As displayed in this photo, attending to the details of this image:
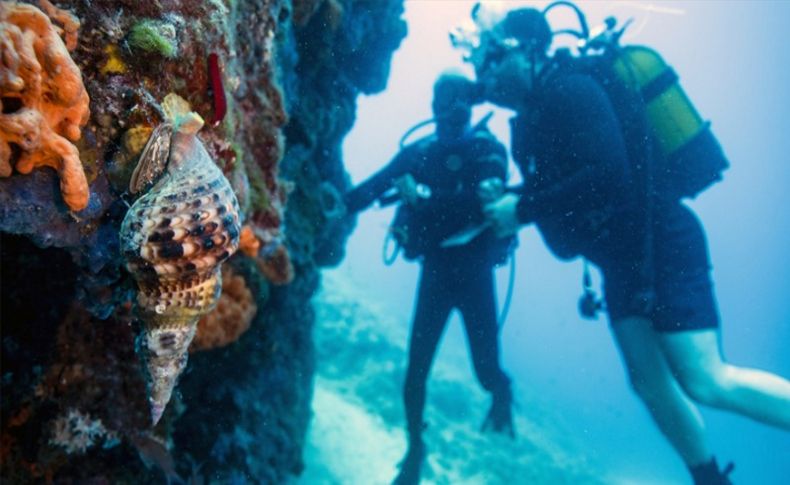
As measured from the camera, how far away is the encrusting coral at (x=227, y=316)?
342 centimetres

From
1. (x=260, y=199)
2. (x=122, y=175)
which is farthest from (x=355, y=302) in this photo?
(x=122, y=175)

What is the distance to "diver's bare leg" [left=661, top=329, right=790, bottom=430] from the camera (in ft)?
14.8

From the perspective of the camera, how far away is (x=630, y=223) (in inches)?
195

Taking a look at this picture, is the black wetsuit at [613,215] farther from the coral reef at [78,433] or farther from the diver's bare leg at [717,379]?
the coral reef at [78,433]

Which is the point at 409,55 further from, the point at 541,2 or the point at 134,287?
the point at 134,287

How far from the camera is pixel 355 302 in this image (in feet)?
54.4

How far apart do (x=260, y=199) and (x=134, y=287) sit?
1727 mm

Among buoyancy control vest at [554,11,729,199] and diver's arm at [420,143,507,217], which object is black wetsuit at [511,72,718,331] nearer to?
buoyancy control vest at [554,11,729,199]

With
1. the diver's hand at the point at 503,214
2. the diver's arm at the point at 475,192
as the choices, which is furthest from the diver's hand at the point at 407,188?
the diver's hand at the point at 503,214

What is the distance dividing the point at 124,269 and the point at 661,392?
19.0ft

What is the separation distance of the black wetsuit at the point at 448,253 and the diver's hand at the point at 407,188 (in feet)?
0.56

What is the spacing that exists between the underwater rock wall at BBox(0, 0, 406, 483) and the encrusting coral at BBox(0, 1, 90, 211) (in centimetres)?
2

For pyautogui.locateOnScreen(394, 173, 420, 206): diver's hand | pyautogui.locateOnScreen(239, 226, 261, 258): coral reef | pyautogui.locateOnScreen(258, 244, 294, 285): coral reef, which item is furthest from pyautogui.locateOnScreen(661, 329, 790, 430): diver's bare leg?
pyautogui.locateOnScreen(239, 226, 261, 258): coral reef

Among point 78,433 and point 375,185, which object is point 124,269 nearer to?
point 78,433
